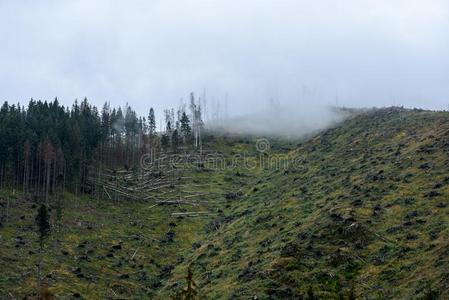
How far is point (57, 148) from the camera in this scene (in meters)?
96.4

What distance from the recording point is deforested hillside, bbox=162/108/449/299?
48312 millimetres

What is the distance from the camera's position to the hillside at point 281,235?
1991 inches

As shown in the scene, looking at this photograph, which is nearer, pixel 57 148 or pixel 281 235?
pixel 281 235

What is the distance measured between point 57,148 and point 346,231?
58161 mm

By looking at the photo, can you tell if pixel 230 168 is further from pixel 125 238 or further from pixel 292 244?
pixel 292 244

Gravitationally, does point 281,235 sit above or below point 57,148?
below

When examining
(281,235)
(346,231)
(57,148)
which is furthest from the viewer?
(57,148)

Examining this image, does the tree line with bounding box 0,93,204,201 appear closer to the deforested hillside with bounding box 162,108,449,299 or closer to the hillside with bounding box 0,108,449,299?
the hillside with bounding box 0,108,449,299

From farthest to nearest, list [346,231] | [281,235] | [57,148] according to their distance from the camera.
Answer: [57,148] → [281,235] → [346,231]

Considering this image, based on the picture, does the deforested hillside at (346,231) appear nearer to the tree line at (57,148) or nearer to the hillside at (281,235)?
the hillside at (281,235)

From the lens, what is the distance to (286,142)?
465ft

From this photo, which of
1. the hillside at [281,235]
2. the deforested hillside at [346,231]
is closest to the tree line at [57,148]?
the hillside at [281,235]

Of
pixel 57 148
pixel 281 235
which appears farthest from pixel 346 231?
pixel 57 148

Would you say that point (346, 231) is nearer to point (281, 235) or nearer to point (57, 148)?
point (281, 235)
